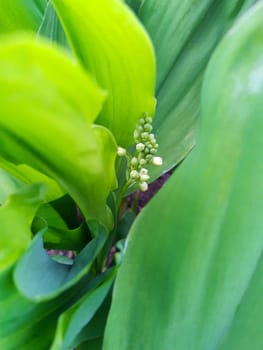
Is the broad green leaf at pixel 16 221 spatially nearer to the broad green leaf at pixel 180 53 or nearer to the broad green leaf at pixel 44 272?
the broad green leaf at pixel 44 272

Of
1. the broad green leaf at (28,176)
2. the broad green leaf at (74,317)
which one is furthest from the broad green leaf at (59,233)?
the broad green leaf at (74,317)

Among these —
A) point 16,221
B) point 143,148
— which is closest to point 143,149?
point 143,148

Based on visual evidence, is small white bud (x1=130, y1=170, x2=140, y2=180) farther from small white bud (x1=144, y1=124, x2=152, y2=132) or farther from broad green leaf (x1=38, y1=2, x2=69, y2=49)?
broad green leaf (x1=38, y1=2, x2=69, y2=49)

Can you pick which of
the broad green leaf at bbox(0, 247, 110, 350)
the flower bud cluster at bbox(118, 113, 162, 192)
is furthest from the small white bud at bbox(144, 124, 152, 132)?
the broad green leaf at bbox(0, 247, 110, 350)

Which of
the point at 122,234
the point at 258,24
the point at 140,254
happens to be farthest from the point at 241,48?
the point at 122,234

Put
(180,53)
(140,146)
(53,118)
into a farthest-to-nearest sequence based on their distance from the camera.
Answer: (180,53) → (140,146) → (53,118)

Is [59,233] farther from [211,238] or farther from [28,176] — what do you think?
[211,238]

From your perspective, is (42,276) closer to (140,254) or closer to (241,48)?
(140,254)

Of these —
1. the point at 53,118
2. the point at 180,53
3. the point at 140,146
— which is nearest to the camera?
the point at 53,118
